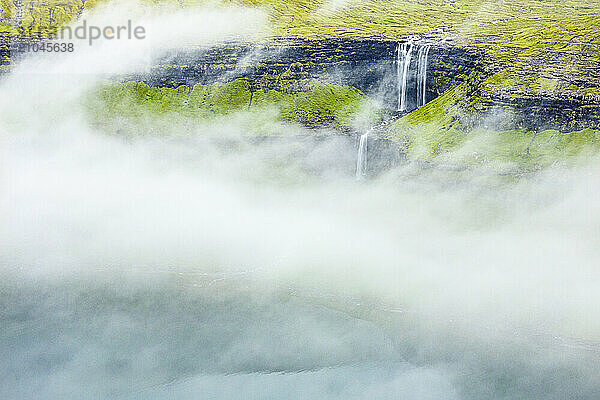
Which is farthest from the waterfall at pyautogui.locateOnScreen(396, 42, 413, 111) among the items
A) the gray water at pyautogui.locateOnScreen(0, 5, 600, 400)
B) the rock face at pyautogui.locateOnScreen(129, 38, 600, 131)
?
the gray water at pyautogui.locateOnScreen(0, 5, 600, 400)

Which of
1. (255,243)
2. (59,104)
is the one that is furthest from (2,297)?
(59,104)

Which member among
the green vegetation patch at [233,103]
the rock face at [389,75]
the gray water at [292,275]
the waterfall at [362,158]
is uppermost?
the rock face at [389,75]

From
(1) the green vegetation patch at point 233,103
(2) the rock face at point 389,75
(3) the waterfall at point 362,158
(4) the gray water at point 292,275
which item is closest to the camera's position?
(4) the gray water at point 292,275

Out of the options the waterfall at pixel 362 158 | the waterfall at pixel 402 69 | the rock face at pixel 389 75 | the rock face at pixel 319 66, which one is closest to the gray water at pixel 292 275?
the waterfall at pixel 362 158

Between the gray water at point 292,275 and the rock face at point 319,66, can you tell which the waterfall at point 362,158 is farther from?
the rock face at point 319,66

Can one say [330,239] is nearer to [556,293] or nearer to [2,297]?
[556,293]
